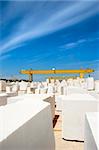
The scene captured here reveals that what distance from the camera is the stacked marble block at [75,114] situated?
4965mm

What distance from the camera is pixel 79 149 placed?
4.60 m

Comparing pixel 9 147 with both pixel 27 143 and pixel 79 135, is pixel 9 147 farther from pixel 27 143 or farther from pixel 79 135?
pixel 79 135

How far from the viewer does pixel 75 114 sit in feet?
16.6

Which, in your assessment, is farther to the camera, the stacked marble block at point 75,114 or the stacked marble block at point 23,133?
the stacked marble block at point 75,114

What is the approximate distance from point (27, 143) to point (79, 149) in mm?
2770

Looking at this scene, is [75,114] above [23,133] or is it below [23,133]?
below

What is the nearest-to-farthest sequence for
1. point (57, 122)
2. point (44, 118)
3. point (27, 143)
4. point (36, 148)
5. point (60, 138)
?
point (27, 143)
point (36, 148)
point (44, 118)
point (60, 138)
point (57, 122)

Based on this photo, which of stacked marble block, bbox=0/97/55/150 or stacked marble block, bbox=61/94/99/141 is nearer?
stacked marble block, bbox=0/97/55/150

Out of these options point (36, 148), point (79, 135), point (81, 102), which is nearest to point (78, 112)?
point (81, 102)

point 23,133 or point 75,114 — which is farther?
point 75,114

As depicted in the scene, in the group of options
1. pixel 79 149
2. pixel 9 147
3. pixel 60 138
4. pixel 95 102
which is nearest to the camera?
pixel 9 147

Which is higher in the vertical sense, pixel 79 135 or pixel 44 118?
pixel 44 118

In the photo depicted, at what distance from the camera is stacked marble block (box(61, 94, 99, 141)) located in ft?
16.3

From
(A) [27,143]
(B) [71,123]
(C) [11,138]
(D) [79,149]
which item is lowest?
(D) [79,149]
